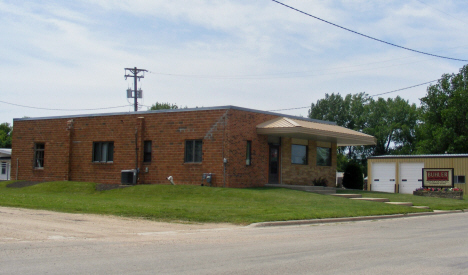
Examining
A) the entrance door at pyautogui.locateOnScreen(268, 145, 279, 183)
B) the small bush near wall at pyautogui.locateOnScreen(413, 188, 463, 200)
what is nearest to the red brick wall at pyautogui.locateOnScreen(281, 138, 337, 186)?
the entrance door at pyautogui.locateOnScreen(268, 145, 279, 183)

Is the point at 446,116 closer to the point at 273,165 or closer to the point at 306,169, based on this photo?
the point at 306,169

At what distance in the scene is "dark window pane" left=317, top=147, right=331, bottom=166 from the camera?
1268 inches

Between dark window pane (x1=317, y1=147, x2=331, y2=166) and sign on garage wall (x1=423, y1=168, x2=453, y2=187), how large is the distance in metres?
6.58

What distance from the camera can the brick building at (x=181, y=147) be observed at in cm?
2684

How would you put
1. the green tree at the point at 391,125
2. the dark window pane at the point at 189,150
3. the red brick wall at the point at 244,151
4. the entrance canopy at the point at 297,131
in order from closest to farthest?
the red brick wall at the point at 244,151
the entrance canopy at the point at 297,131
the dark window pane at the point at 189,150
the green tree at the point at 391,125

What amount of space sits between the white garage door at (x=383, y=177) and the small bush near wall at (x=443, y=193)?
34.7ft

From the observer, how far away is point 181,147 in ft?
91.5

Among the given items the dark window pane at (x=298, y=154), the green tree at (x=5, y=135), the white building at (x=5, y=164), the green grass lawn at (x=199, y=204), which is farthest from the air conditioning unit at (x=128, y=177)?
the green tree at (x=5, y=135)

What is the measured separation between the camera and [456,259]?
9617 mm

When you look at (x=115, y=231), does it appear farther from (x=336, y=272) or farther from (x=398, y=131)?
(x=398, y=131)

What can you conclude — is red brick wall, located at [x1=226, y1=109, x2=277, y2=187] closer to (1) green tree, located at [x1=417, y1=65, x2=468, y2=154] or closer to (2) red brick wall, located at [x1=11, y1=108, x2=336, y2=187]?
(2) red brick wall, located at [x1=11, y1=108, x2=336, y2=187]

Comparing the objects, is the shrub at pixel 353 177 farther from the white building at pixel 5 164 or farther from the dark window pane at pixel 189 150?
the white building at pixel 5 164

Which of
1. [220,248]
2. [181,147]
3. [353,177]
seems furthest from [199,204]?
[353,177]

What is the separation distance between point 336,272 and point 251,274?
4.54ft
